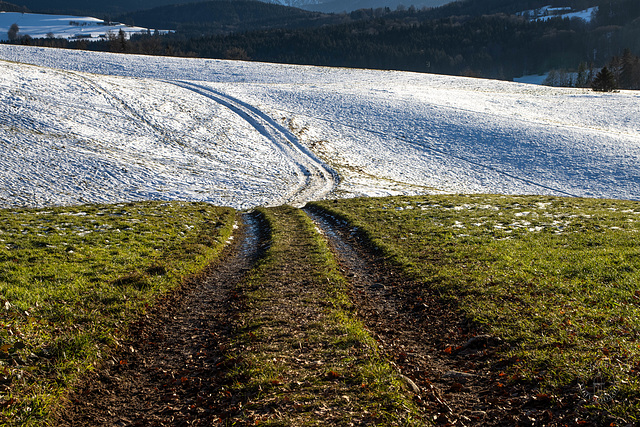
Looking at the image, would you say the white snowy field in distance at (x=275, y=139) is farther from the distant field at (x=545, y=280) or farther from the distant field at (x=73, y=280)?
the distant field at (x=545, y=280)

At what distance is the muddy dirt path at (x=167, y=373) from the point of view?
6.27 meters

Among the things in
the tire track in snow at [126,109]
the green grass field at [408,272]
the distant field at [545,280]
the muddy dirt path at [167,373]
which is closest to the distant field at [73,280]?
the green grass field at [408,272]

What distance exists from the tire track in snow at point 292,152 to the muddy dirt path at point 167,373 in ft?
62.8

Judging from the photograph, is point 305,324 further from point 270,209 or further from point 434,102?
point 434,102

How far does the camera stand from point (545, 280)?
10633 millimetres

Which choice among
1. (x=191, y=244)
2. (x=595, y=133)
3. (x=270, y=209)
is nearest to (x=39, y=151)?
(x=270, y=209)

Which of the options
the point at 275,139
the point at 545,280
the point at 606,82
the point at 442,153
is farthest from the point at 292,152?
the point at 606,82

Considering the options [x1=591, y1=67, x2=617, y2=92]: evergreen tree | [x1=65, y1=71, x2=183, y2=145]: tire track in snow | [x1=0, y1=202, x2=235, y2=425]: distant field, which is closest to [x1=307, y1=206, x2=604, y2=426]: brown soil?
[x1=0, y1=202, x2=235, y2=425]: distant field

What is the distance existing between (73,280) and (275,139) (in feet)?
122

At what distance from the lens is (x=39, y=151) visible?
3225cm

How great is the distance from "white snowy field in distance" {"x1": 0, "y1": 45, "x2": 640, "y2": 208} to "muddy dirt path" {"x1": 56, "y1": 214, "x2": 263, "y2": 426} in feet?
63.1

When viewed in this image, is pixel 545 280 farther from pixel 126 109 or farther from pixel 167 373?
pixel 126 109

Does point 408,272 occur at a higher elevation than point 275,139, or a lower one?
lower

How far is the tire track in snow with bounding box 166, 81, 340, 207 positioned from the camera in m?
32.9
